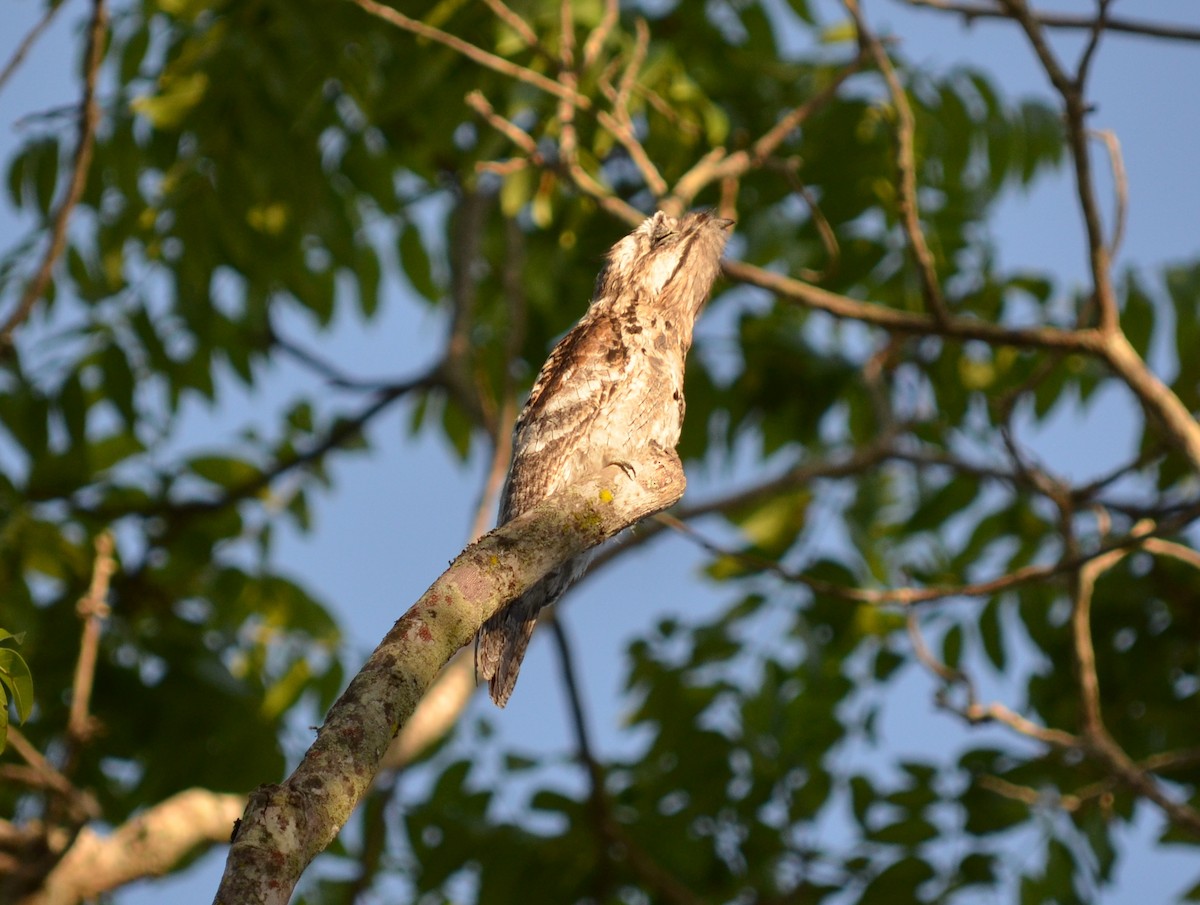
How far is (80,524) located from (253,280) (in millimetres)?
1673

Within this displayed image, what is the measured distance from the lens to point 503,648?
382 centimetres

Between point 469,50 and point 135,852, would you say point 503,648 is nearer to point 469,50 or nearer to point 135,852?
point 135,852

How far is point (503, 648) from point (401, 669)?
157 centimetres

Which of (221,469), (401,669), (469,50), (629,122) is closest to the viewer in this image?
(401,669)

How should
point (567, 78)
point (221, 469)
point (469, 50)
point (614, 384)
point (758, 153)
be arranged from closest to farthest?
1. point (614, 384)
2. point (469, 50)
3. point (567, 78)
4. point (758, 153)
5. point (221, 469)

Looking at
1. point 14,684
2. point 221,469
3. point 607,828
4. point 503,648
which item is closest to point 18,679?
point 14,684

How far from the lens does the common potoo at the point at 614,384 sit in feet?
13.7

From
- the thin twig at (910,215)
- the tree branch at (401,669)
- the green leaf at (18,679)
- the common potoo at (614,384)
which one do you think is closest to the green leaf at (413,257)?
the common potoo at (614,384)

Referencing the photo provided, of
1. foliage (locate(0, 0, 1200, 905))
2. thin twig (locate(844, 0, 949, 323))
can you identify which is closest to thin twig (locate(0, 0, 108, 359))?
foliage (locate(0, 0, 1200, 905))

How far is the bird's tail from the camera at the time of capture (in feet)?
12.2

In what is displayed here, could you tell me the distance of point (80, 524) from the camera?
6480 millimetres

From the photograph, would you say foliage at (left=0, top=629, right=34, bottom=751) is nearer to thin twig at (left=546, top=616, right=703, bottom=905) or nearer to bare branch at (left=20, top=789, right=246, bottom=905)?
bare branch at (left=20, top=789, right=246, bottom=905)

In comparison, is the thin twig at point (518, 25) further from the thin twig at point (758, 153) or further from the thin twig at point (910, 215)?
the thin twig at point (910, 215)

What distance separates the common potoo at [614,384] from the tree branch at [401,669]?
80 cm
